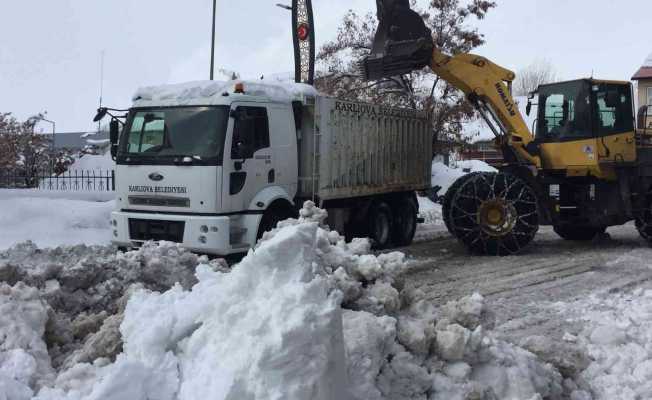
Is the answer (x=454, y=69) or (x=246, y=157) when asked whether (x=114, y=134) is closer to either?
(x=246, y=157)

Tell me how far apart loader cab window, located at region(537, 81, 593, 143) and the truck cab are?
18.1ft

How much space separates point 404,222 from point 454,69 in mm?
3070

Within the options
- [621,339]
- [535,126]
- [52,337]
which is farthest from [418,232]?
[52,337]

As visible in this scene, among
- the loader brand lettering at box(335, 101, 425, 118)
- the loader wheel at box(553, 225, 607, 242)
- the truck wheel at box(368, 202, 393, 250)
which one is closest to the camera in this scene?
the loader brand lettering at box(335, 101, 425, 118)

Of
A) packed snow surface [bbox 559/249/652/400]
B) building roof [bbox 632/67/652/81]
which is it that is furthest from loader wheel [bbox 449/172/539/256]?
building roof [bbox 632/67/652/81]

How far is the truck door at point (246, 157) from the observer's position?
9.03 m

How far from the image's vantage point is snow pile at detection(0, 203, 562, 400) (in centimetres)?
327

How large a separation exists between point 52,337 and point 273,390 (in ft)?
6.26

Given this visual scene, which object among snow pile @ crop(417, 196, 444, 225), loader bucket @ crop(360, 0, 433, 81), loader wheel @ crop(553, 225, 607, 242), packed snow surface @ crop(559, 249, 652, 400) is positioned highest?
loader bucket @ crop(360, 0, 433, 81)

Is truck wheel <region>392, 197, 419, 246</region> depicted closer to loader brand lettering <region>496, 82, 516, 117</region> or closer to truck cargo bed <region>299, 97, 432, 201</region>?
truck cargo bed <region>299, 97, 432, 201</region>

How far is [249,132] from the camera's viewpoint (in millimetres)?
9328

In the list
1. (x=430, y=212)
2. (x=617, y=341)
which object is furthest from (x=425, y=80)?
(x=617, y=341)

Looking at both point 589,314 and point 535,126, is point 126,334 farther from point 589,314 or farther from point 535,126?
point 535,126

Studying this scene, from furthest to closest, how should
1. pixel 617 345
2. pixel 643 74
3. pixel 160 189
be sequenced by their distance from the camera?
pixel 643 74, pixel 160 189, pixel 617 345
